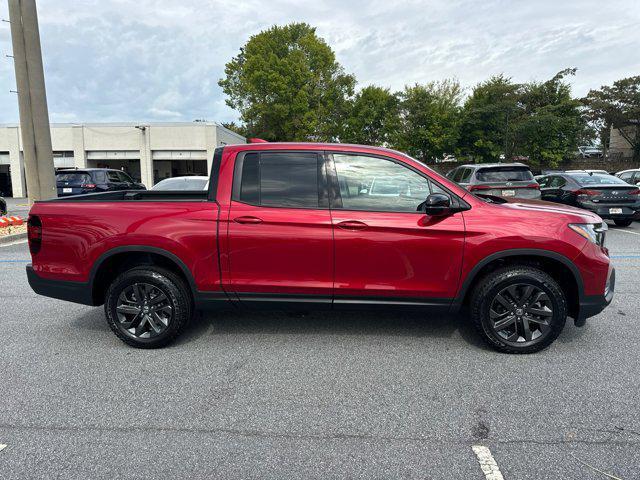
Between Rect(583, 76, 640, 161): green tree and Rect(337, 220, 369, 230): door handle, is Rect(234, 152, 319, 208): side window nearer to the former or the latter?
Rect(337, 220, 369, 230): door handle

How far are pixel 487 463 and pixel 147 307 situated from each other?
2.92 meters

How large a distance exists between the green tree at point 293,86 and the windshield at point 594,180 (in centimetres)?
3109

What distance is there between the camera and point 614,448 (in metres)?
2.42

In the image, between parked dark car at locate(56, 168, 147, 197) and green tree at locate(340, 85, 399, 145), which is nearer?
parked dark car at locate(56, 168, 147, 197)

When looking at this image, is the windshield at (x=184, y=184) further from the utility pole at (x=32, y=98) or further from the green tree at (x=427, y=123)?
the green tree at (x=427, y=123)

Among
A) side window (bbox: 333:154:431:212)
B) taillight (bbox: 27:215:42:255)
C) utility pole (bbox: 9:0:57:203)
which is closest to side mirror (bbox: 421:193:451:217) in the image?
side window (bbox: 333:154:431:212)

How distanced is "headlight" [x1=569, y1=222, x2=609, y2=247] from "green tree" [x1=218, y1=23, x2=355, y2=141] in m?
38.3

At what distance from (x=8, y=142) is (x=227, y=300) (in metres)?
33.7

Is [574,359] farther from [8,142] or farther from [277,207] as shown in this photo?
[8,142]

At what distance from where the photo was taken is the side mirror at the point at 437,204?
335cm

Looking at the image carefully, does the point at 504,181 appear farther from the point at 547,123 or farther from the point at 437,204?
the point at 547,123

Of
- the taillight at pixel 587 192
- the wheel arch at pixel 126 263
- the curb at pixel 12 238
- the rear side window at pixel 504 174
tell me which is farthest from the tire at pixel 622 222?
the curb at pixel 12 238

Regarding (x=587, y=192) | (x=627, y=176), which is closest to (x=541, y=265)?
(x=587, y=192)

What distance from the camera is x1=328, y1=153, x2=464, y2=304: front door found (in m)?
3.49
